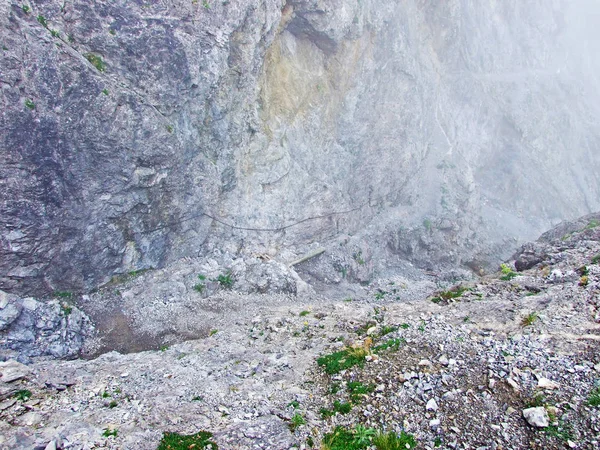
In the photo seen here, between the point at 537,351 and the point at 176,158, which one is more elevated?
the point at 176,158

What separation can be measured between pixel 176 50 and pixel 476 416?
2330 cm

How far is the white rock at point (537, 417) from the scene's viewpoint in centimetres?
1047

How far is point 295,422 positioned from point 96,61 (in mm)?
20352

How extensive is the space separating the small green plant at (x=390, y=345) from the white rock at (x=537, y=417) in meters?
5.06

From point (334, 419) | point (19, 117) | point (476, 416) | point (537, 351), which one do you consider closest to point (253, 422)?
point (334, 419)

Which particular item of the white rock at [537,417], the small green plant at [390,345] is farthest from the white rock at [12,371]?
the white rock at [537,417]

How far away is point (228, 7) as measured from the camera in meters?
24.6

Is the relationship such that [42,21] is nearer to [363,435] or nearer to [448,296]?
[363,435]

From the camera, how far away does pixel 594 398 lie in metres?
10.9

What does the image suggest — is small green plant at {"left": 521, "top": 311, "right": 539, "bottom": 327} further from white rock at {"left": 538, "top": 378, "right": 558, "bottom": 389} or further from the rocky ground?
white rock at {"left": 538, "top": 378, "right": 558, "bottom": 389}

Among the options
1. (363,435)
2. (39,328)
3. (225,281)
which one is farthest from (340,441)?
(39,328)

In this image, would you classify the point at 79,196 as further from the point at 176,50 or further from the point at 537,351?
the point at 537,351

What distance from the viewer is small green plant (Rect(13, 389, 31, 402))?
14164 millimetres

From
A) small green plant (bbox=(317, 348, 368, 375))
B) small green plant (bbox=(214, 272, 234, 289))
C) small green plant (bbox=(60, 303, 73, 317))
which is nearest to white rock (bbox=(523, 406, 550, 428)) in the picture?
small green plant (bbox=(317, 348, 368, 375))
